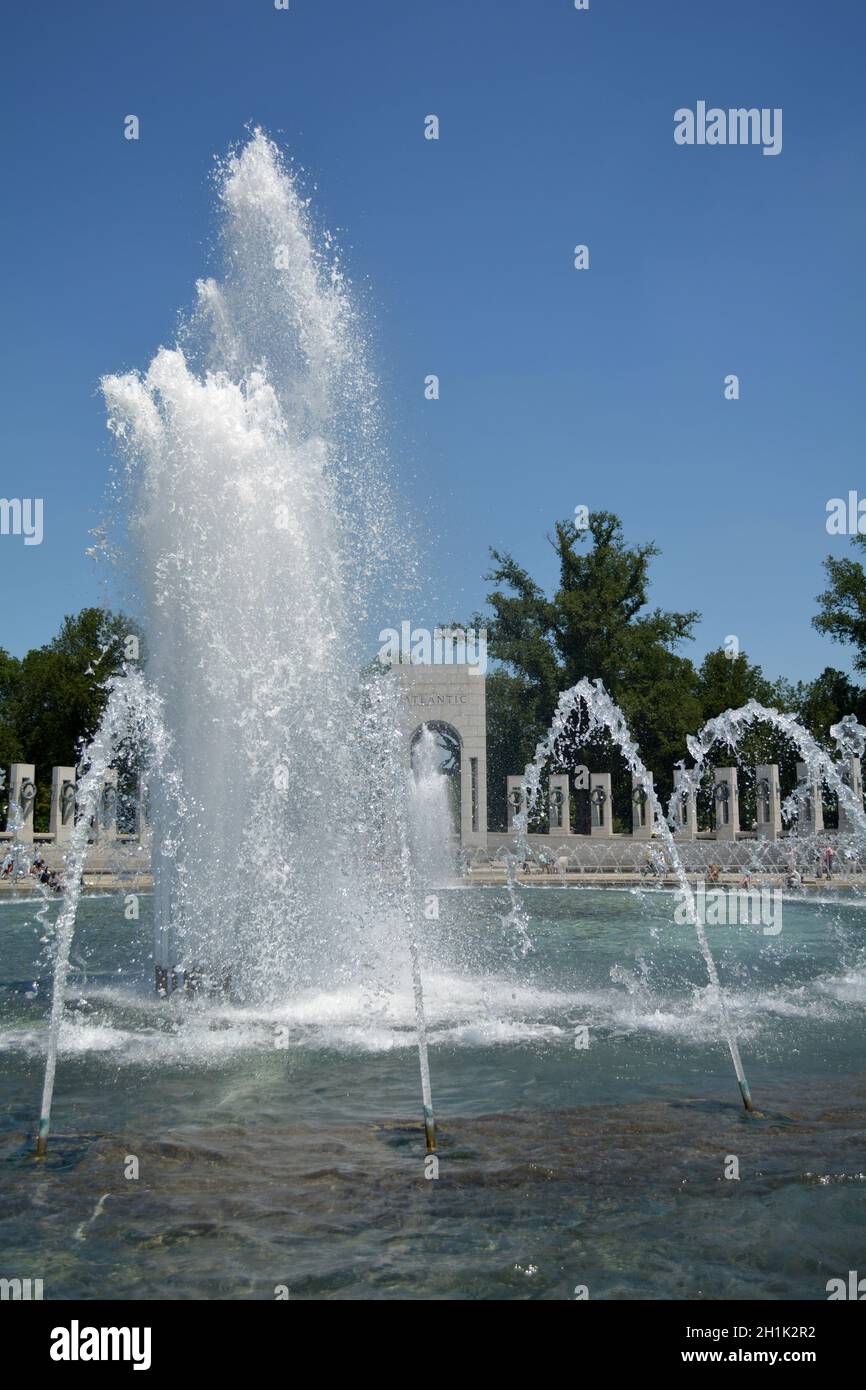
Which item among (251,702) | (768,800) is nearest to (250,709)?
(251,702)

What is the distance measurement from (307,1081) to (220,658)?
442cm

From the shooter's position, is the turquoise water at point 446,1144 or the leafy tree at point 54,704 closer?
the turquoise water at point 446,1144

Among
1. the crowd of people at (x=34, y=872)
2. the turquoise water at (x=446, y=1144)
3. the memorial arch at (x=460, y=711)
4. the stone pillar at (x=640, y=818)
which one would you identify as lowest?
the turquoise water at (x=446, y=1144)

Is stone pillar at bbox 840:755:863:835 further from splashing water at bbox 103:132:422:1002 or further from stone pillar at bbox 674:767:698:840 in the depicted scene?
splashing water at bbox 103:132:422:1002

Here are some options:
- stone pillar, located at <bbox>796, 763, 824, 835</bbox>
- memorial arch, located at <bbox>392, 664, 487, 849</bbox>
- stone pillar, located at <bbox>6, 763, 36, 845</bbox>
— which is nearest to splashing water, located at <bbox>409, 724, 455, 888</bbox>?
memorial arch, located at <bbox>392, 664, 487, 849</bbox>

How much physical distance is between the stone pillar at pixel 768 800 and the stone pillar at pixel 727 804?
79cm

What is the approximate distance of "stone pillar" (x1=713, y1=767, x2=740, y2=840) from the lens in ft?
126

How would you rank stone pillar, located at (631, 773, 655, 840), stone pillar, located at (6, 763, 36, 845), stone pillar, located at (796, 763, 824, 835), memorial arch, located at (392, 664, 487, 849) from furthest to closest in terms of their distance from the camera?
memorial arch, located at (392, 664, 487, 849) → stone pillar, located at (631, 773, 655, 840) → stone pillar, located at (796, 763, 824, 835) → stone pillar, located at (6, 763, 36, 845)

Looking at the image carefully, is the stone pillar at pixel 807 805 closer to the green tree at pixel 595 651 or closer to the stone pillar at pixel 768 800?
the stone pillar at pixel 768 800

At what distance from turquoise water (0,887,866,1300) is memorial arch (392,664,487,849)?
29.2m

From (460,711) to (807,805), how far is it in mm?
12438

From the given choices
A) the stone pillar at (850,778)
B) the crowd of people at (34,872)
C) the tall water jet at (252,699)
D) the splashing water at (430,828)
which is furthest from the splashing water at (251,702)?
the stone pillar at (850,778)

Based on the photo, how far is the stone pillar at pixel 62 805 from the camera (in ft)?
121
